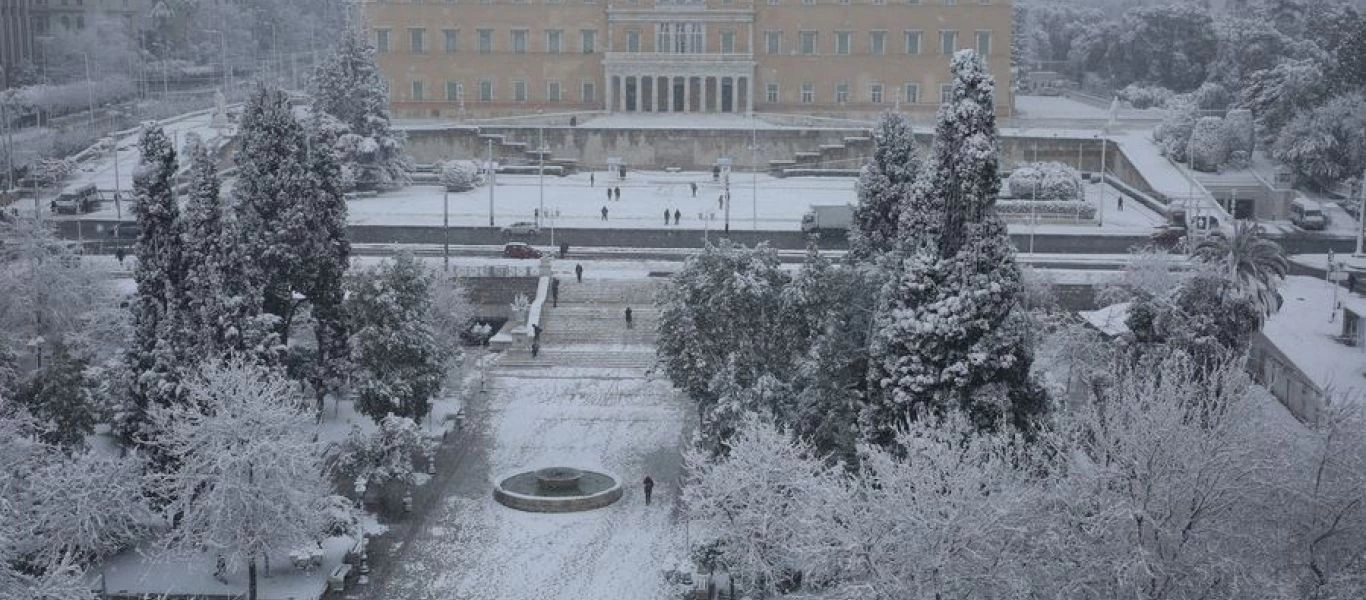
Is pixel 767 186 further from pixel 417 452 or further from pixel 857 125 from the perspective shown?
pixel 417 452

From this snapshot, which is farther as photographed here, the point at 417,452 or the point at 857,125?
the point at 857,125

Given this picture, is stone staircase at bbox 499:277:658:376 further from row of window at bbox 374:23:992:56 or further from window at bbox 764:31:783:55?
window at bbox 764:31:783:55

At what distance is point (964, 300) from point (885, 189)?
8098 millimetres

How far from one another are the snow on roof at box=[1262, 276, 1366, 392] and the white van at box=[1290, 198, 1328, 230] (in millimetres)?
10739

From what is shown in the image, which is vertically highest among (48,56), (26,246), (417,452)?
(48,56)

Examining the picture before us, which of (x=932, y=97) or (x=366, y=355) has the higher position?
(x=932, y=97)

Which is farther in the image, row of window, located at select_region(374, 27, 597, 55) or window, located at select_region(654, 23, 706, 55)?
row of window, located at select_region(374, 27, 597, 55)

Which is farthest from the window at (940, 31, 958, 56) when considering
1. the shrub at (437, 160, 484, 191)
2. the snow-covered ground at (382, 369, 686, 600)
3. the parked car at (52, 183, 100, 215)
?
the snow-covered ground at (382, 369, 686, 600)

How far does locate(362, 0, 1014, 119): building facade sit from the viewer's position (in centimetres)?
7519

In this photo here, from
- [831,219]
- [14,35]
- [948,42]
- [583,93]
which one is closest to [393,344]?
[831,219]

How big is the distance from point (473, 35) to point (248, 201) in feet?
135

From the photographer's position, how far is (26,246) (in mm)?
41344

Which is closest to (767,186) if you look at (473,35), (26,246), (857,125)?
(857,125)

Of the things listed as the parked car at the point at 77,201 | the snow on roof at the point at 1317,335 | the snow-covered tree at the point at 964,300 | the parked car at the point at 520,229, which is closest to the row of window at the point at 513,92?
the parked car at the point at 77,201
